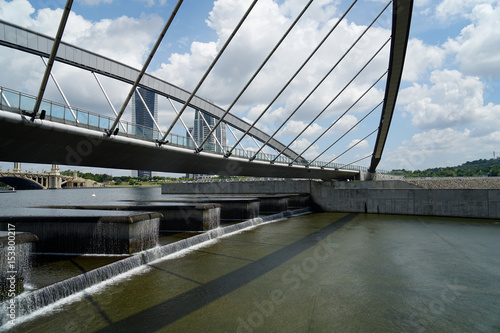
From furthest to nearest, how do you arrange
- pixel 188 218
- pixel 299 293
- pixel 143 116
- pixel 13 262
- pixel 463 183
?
pixel 463 183 → pixel 143 116 → pixel 188 218 → pixel 299 293 → pixel 13 262

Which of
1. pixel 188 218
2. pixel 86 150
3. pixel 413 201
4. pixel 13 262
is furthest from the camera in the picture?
pixel 413 201

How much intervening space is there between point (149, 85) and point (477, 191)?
3296cm

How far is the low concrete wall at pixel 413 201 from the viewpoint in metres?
29.6

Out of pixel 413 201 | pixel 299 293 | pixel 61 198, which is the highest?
pixel 413 201

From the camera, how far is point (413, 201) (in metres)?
33.0

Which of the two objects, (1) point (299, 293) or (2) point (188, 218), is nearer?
(1) point (299, 293)

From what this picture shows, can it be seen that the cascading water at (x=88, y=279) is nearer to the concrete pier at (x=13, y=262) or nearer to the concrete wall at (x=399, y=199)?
the concrete pier at (x=13, y=262)

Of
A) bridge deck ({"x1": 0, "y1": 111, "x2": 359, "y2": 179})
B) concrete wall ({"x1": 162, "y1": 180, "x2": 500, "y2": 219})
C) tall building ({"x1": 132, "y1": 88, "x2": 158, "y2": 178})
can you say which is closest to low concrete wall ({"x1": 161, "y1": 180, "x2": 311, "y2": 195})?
concrete wall ({"x1": 162, "y1": 180, "x2": 500, "y2": 219})

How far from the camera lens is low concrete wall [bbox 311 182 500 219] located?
97.0ft

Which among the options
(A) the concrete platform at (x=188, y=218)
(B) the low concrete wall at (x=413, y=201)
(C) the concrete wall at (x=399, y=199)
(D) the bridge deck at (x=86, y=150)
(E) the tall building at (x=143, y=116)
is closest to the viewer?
(D) the bridge deck at (x=86, y=150)

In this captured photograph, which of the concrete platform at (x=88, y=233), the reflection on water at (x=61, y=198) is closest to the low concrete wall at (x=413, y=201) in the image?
the concrete platform at (x=88, y=233)

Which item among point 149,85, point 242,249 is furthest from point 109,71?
point 242,249

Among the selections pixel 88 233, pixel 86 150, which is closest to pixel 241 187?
pixel 86 150

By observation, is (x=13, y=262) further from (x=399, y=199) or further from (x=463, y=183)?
(x=463, y=183)
